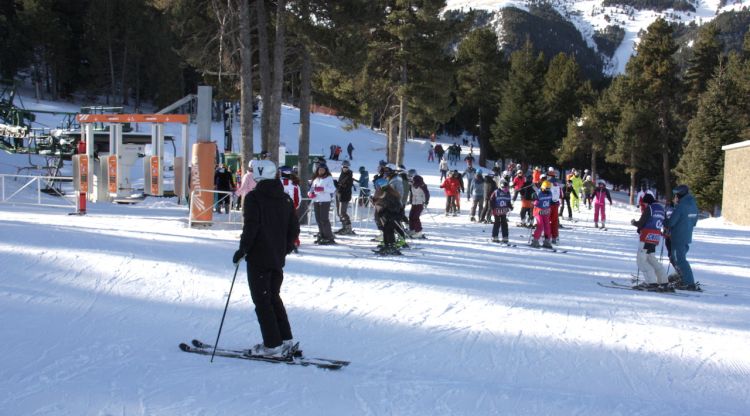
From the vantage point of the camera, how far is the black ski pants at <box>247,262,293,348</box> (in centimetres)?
580

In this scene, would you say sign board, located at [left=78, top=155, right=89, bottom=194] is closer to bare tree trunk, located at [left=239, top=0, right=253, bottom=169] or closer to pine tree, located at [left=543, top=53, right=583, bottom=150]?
bare tree trunk, located at [left=239, top=0, right=253, bottom=169]

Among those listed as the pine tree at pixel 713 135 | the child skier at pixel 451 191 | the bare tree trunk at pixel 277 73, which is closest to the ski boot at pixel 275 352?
the bare tree trunk at pixel 277 73

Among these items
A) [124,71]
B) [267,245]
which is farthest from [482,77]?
[267,245]

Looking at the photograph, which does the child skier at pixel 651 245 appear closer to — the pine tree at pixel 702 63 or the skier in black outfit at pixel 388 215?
the skier in black outfit at pixel 388 215

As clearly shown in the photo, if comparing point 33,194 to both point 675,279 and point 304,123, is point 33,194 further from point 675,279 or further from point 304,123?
point 675,279

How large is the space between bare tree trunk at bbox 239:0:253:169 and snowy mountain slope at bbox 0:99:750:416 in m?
3.52

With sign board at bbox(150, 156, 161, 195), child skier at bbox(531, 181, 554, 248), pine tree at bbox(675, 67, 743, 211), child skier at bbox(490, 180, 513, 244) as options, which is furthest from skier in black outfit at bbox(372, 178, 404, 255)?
pine tree at bbox(675, 67, 743, 211)

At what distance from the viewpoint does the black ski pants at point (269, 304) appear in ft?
19.0

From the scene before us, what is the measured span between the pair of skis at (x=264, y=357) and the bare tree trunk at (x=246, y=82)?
10184mm

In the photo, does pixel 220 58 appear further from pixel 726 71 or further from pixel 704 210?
pixel 726 71

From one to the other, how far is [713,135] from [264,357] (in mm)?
39143

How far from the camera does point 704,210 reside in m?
→ 40.2

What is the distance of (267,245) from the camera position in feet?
18.9

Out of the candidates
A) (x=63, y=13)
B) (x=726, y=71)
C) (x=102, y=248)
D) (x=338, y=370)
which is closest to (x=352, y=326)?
(x=338, y=370)
